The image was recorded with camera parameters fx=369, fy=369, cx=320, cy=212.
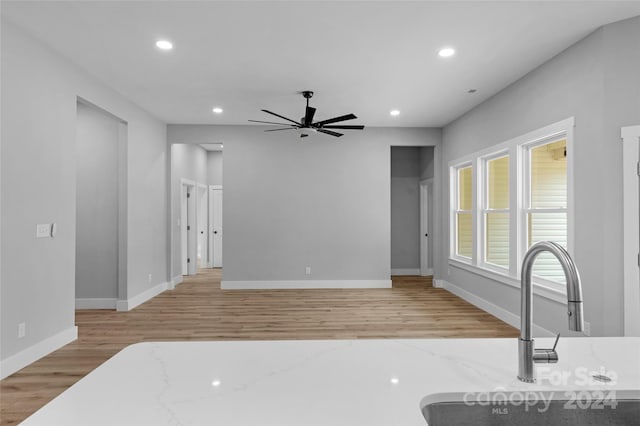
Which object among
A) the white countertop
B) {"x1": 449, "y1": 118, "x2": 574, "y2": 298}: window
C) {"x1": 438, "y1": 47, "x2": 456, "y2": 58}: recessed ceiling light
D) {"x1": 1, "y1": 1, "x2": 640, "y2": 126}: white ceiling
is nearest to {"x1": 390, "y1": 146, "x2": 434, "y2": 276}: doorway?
{"x1": 449, "y1": 118, "x2": 574, "y2": 298}: window

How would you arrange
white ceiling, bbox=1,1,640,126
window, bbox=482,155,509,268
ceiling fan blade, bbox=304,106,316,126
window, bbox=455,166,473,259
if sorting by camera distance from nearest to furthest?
1. white ceiling, bbox=1,1,640,126
2. ceiling fan blade, bbox=304,106,316,126
3. window, bbox=482,155,509,268
4. window, bbox=455,166,473,259

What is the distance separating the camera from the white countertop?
0.78 m

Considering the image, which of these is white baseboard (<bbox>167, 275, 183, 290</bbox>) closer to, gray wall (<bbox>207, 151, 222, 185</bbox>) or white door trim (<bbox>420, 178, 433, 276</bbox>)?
gray wall (<bbox>207, 151, 222, 185</bbox>)

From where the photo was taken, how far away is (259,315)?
4.79m

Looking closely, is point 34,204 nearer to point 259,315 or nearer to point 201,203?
point 259,315

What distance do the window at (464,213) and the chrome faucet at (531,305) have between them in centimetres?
514

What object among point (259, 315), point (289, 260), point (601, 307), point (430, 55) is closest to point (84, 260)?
point (259, 315)

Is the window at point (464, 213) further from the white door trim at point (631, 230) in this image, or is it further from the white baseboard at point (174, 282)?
the white baseboard at point (174, 282)

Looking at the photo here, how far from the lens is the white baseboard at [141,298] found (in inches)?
197

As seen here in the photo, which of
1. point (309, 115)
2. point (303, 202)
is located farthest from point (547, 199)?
point (303, 202)

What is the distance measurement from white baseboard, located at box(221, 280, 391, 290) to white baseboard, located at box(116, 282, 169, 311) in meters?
1.00

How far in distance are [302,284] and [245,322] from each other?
214cm

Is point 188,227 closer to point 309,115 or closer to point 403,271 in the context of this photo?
point 309,115

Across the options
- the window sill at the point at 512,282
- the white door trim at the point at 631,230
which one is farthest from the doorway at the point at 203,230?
the white door trim at the point at 631,230
